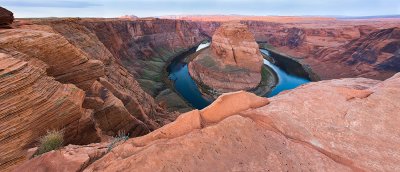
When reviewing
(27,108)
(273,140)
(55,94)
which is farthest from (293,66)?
(27,108)

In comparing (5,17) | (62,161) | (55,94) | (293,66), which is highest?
(5,17)

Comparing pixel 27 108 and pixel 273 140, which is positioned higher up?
pixel 27 108

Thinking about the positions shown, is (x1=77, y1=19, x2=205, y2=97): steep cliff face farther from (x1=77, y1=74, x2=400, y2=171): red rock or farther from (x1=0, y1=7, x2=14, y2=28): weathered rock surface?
(x1=77, y1=74, x2=400, y2=171): red rock

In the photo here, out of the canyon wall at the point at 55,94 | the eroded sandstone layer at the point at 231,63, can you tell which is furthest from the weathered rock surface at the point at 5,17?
the eroded sandstone layer at the point at 231,63

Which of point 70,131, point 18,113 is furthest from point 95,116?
point 18,113

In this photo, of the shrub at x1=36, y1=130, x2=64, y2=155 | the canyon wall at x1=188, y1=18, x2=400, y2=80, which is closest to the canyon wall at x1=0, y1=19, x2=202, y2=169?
the shrub at x1=36, y1=130, x2=64, y2=155

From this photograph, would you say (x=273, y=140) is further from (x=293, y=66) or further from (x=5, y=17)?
(x=293, y=66)
